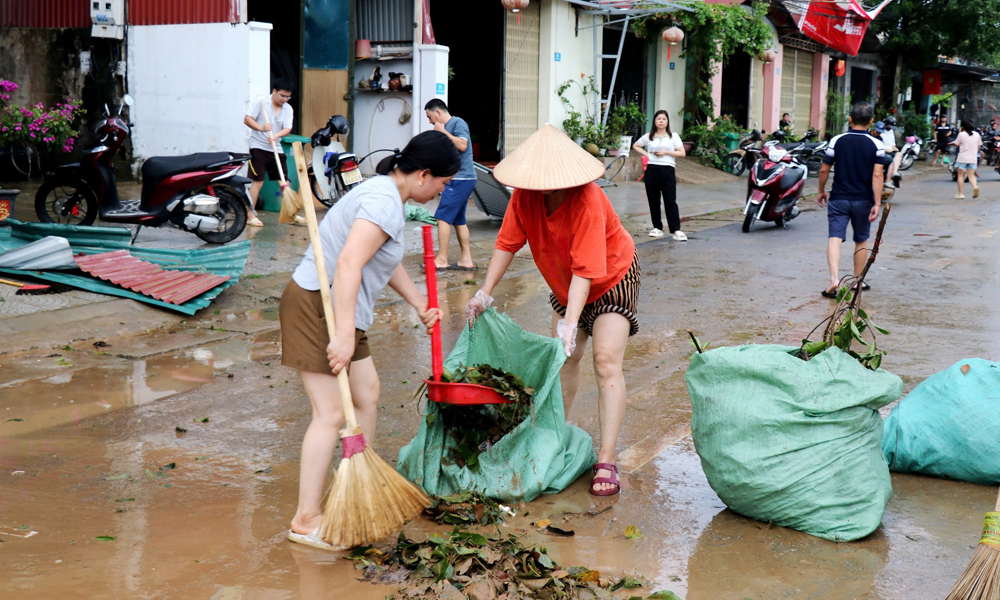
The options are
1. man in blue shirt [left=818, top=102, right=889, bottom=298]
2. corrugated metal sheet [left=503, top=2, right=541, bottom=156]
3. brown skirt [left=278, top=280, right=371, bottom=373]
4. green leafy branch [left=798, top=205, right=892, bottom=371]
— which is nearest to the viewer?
brown skirt [left=278, top=280, right=371, bottom=373]

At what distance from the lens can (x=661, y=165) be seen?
10695 mm

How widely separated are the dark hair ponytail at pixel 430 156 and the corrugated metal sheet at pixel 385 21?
34.7ft

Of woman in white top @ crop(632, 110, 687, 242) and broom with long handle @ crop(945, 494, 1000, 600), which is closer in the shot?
broom with long handle @ crop(945, 494, 1000, 600)

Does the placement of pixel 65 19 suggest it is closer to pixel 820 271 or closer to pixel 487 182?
pixel 487 182

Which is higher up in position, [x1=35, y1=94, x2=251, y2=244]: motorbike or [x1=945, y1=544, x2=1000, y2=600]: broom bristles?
[x1=35, y1=94, x2=251, y2=244]: motorbike

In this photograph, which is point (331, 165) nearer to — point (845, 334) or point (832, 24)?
point (845, 334)

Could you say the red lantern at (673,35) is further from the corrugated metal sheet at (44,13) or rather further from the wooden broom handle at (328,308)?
the wooden broom handle at (328,308)

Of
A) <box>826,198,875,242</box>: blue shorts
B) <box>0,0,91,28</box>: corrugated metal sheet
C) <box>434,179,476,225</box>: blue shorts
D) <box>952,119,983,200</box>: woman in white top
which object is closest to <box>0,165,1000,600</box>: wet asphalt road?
<box>826,198,875,242</box>: blue shorts

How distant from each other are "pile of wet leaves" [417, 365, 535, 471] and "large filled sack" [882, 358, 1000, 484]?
5.49ft

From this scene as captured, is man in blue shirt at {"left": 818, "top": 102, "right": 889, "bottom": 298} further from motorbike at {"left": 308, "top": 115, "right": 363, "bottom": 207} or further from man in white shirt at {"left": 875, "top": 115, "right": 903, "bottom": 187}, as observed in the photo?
man in white shirt at {"left": 875, "top": 115, "right": 903, "bottom": 187}

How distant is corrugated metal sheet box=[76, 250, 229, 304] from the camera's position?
6.54 metres

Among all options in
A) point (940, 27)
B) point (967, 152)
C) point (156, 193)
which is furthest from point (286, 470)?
point (940, 27)

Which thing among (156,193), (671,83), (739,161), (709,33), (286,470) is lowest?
(286,470)

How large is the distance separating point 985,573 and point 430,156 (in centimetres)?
216
